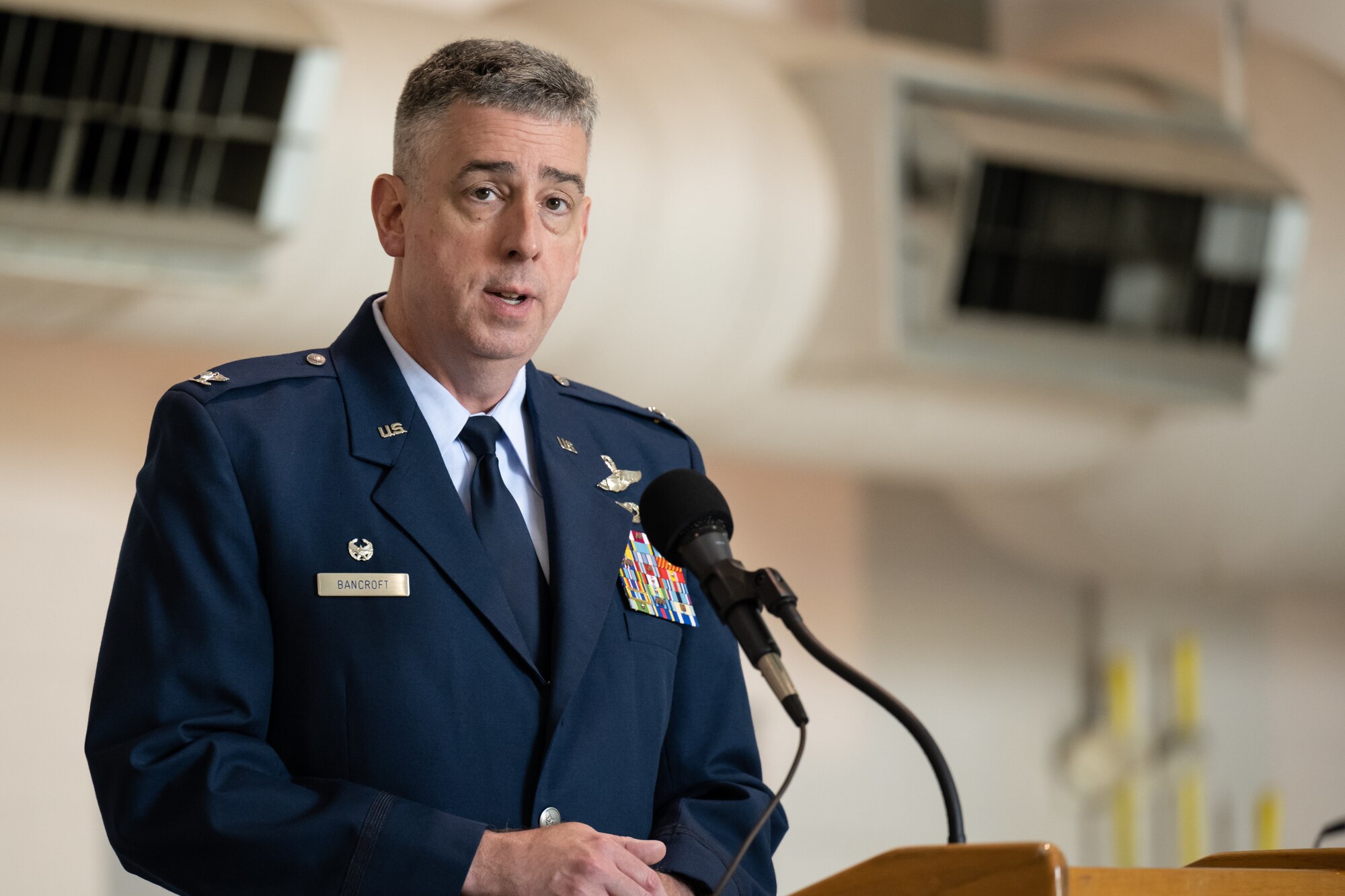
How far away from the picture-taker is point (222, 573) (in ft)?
4.49

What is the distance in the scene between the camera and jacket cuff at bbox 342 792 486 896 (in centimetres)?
130

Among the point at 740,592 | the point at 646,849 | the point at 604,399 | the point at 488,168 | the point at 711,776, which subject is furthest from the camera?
the point at 604,399

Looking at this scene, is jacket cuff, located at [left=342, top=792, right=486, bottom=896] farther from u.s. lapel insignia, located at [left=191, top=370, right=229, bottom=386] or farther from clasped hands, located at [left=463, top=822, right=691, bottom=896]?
u.s. lapel insignia, located at [left=191, top=370, right=229, bottom=386]

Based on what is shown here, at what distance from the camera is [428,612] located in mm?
1420

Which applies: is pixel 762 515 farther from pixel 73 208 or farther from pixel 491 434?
pixel 491 434

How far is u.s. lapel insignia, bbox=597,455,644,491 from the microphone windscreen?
0.87ft

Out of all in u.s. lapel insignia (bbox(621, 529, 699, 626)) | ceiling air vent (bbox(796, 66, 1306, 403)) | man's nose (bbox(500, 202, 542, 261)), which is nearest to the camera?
man's nose (bbox(500, 202, 542, 261))

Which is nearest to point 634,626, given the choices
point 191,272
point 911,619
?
point 191,272

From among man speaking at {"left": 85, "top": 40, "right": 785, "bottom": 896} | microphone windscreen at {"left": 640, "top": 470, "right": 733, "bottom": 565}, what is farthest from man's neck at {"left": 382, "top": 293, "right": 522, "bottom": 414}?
microphone windscreen at {"left": 640, "top": 470, "right": 733, "bottom": 565}

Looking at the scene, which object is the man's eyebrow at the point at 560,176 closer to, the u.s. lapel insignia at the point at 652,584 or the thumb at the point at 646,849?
the u.s. lapel insignia at the point at 652,584

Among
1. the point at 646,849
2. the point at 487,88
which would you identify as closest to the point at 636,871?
the point at 646,849

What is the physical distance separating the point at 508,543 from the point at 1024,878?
1.95 feet

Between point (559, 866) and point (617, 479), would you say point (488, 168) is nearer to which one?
point (617, 479)

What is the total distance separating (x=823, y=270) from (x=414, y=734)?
2871mm
